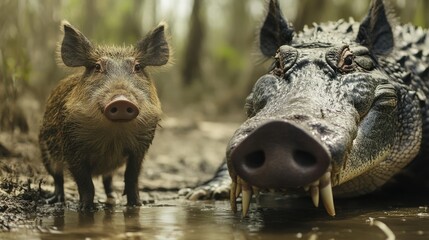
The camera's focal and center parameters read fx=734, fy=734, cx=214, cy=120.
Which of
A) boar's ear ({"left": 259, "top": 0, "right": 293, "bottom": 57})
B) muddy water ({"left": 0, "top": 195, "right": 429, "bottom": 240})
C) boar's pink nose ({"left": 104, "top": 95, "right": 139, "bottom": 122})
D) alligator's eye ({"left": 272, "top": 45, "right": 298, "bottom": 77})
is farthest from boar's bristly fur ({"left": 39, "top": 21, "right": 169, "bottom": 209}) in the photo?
boar's ear ({"left": 259, "top": 0, "right": 293, "bottom": 57})

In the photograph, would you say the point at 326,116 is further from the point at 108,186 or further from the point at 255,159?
the point at 108,186

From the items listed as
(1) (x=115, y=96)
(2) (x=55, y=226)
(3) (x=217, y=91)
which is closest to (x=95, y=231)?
(2) (x=55, y=226)

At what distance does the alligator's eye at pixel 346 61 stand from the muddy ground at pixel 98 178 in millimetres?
1541

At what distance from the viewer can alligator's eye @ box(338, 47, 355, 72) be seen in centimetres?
562

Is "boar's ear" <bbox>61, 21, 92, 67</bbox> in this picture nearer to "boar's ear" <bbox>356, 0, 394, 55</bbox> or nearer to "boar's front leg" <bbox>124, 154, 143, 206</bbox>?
"boar's front leg" <bbox>124, 154, 143, 206</bbox>

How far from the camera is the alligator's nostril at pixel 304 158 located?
4137mm

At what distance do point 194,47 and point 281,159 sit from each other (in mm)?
22360

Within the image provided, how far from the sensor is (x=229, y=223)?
4719 mm

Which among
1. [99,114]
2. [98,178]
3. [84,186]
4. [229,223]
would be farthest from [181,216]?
[98,178]

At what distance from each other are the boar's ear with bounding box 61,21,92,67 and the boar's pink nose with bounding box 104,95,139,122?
2.56 feet

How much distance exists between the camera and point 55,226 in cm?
448

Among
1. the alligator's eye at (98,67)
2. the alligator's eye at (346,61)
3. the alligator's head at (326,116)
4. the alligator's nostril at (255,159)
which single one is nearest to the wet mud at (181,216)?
the alligator's head at (326,116)

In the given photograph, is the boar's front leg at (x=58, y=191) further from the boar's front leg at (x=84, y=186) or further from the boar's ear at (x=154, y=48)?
the boar's ear at (x=154, y=48)

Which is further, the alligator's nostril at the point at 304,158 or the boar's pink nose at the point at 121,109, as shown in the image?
the boar's pink nose at the point at 121,109
